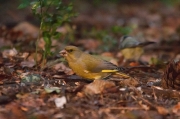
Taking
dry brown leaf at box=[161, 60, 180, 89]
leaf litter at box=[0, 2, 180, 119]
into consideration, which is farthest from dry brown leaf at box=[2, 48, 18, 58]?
dry brown leaf at box=[161, 60, 180, 89]

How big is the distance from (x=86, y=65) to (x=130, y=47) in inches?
59.3

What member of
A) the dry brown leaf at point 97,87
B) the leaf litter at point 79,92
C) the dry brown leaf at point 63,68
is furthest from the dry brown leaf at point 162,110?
the dry brown leaf at point 63,68

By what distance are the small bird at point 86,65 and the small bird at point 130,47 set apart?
3.98ft

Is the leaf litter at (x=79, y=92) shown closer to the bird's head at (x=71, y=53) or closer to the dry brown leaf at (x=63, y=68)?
the dry brown leaf at (x=63, y=68)

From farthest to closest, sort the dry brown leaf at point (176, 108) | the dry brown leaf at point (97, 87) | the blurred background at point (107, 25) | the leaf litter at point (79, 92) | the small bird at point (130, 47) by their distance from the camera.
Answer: the blurred background at point (107, 25)
the small bird at point (130, 47)
the dry brown leaf at point (97, 87)
the dry brown leaf at point (176, 108)
the leaf litter at point (79, 92)

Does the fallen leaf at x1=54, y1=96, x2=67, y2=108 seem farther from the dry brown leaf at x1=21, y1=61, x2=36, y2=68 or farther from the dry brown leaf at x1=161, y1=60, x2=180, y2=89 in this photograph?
the dry brown leaf at x1=21, y1=61, x2=36, y2=68

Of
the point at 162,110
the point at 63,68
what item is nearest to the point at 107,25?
the point at 63,68

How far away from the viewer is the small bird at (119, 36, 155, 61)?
5770mm

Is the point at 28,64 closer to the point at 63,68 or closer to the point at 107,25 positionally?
the point at 63,68

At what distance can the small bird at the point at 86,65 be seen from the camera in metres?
4.50

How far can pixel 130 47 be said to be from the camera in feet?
19.4

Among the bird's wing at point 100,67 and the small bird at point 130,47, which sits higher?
the small bird at point 130,47

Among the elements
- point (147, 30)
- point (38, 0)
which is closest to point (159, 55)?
point (147, 30)

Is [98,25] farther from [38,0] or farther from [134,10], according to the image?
[38,0]
